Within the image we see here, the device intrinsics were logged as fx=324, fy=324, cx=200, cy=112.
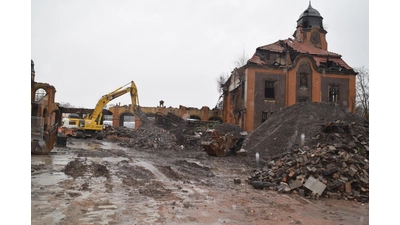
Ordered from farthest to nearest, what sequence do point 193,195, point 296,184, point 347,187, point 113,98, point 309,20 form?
1. point 309,20
2. point 113,98
3. point 296,184
4. point 347,187
5. point 193,195

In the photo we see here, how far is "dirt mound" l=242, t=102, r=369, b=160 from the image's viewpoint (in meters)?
13.1

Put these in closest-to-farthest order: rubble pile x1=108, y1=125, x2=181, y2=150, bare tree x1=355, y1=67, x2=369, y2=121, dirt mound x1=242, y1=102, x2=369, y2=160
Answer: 1. bare tree x1=355, y1=67, x2=369, y2=121
2. dirt mound x1=242, y1=102, x2=369, y2=160
3. rubble pile x1=108, y1=125, x2=181, y2=150

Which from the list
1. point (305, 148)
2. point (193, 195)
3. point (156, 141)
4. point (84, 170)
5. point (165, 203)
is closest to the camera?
point (165, 203)

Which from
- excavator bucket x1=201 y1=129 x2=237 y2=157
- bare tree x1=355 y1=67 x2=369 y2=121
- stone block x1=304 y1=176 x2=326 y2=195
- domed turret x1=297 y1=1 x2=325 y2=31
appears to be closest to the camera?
bare tree x1=355 y1=67 x2=369 y2=121

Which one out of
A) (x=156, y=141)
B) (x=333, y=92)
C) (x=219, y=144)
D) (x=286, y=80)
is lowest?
(x=156, y=141)

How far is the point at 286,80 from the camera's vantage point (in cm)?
2248

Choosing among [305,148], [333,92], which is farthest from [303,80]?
[305,148]

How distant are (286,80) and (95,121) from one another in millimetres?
13653

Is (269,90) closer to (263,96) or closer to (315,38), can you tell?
(263,96)

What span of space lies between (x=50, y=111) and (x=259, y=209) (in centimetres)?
1038

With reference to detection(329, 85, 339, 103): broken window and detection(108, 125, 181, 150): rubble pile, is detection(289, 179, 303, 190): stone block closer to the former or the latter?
detection(108, 125, 181, 150): rubble pile

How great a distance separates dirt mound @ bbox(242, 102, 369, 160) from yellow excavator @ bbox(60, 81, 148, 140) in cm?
896

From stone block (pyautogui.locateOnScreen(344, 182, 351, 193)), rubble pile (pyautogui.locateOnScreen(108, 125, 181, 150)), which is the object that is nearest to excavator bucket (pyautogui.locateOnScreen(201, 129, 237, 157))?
rubble pile (pyautogui.locateOnScreen(108, 125, 181, 150))

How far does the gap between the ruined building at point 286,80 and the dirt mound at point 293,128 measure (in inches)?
216
